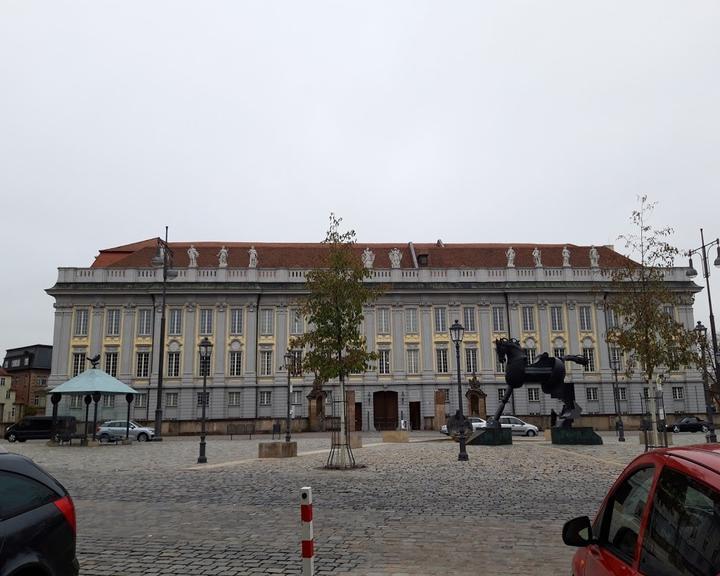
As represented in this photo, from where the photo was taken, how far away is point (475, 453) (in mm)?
24906

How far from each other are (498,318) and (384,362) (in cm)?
1124

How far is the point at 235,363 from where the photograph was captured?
2213 inches

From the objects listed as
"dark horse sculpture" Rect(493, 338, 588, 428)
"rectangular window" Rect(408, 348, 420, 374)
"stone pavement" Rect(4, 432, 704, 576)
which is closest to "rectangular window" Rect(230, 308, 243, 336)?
"rectangular window" Rect(408, 348, 420, 374)

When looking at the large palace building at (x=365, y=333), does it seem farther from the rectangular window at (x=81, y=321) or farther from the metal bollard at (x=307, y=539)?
the metal bollard at (x=307, y=539)

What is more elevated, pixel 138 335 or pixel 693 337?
pixel 138 335

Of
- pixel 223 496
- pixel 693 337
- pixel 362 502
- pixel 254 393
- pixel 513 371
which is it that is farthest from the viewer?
pixel 254 393

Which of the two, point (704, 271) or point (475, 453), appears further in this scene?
point (704, 271)

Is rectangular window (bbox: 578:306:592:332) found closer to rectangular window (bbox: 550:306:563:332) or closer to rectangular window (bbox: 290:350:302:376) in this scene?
rectangular window (bbox: 550:306:563:332)

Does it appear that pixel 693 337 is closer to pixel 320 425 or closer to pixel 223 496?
pixel 223 496

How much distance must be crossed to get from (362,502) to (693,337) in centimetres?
1380

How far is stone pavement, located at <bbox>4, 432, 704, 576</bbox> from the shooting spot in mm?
7352

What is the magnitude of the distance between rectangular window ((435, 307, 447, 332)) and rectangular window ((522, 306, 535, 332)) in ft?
23.9

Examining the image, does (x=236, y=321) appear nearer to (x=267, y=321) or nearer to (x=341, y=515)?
(x=267, y=321)

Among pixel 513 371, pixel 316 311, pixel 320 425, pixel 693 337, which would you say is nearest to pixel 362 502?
pixel 316 311
